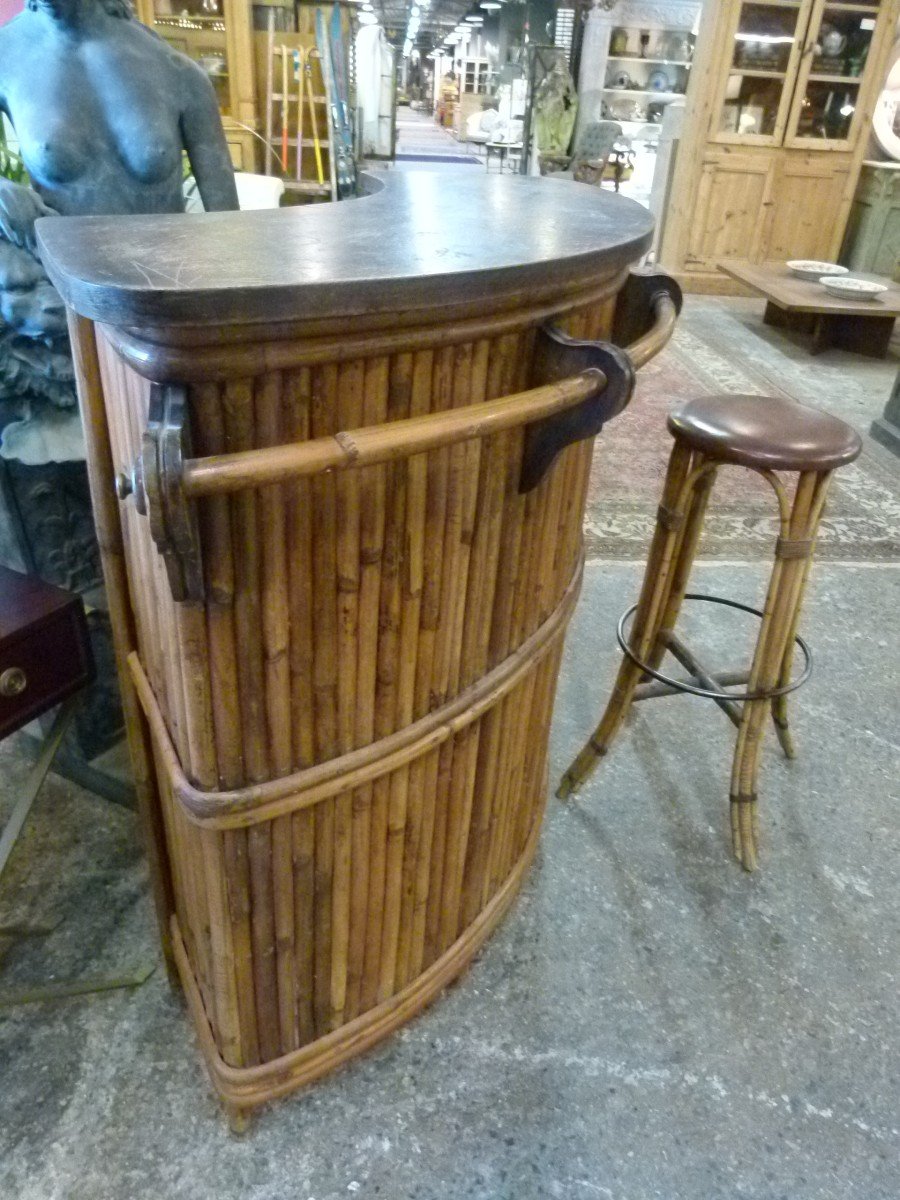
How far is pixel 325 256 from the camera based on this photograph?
814 mm

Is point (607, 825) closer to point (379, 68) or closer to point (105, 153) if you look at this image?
point (105, 153)

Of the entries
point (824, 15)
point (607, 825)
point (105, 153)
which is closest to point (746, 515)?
point (607, 825)

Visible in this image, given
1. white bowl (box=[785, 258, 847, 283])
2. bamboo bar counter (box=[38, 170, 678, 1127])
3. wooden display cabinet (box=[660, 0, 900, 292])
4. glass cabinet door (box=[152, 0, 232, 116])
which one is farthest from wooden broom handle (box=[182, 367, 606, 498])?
wooden display cabinet (box=[660, 0, 900, 292])

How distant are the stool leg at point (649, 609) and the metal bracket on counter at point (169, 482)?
1119 millimetres

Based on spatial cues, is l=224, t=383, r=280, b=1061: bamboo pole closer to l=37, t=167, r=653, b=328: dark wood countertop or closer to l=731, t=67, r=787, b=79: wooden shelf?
l=37, t=167, r=653, b=328: dark wood countertop

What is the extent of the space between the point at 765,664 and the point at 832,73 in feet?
22.0

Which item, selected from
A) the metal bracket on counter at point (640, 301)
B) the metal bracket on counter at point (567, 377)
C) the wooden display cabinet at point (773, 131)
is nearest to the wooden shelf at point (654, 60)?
the wooden display cabinet at point (773, 131)

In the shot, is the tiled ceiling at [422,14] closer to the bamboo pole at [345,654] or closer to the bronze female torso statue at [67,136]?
the bronze female torso statue at [67,136]

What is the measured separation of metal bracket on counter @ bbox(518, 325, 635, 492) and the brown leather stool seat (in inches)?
26.5

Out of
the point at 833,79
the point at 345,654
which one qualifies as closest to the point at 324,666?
the point at 345,654

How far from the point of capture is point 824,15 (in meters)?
6.34

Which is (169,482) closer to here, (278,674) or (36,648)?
(278,674)

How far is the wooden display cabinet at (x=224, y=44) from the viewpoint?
17.5 ft

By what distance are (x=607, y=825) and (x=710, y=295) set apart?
19.7ft
